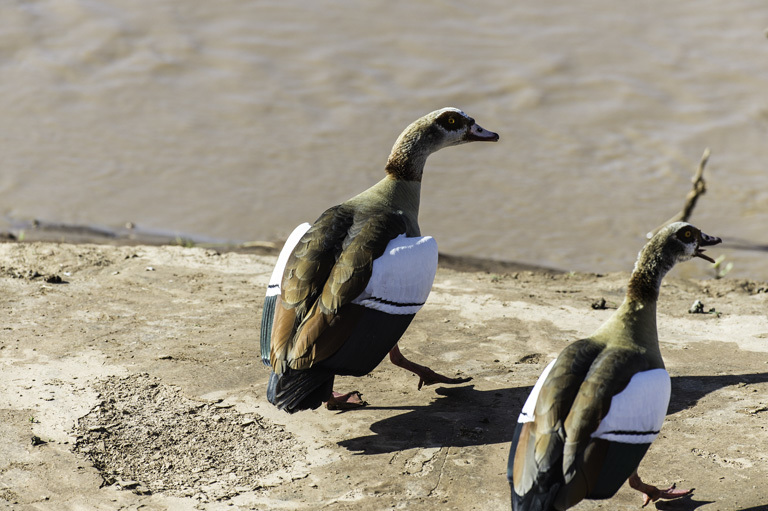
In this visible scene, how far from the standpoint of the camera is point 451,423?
206 inches

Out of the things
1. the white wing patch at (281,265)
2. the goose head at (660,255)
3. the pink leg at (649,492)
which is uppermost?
the goose head at (660,255)

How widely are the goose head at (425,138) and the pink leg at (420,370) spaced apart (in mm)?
1218

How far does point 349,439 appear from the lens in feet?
16.7

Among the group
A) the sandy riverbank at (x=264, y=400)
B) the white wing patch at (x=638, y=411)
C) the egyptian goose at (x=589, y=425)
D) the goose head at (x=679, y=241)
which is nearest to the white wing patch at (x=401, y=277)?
the sandy riverbank at (x=264, y=400)

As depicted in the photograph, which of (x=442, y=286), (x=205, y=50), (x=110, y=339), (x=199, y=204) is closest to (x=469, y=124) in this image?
(x=442, y=286)

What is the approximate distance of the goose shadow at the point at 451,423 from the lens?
5016mm

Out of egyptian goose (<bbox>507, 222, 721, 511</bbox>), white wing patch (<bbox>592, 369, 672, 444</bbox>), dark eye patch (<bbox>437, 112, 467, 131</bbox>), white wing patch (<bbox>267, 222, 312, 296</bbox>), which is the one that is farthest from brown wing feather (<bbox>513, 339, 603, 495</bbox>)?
dark eye patch (<bbox>437, 112, 467, 131</bbox>)

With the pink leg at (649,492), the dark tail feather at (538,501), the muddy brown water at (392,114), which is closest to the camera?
the dark tail feather at (538,501)

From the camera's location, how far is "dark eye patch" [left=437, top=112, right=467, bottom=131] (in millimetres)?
6438

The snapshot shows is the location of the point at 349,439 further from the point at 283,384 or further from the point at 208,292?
the point at 208,292

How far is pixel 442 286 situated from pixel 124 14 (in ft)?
31.0

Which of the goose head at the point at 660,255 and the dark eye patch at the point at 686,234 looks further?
the dark eye patch at the point at 686,234

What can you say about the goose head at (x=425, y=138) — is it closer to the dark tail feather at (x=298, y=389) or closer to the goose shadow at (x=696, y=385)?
the dark tail feather at (x=298, y=389)

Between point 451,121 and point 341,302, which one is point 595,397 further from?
point 451,121
